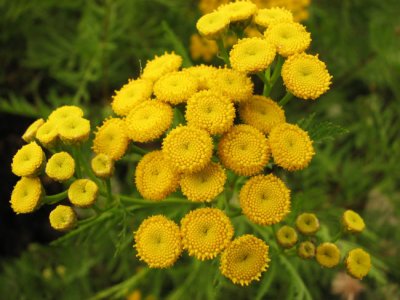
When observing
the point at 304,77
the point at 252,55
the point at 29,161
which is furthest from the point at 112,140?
the point at 304,77

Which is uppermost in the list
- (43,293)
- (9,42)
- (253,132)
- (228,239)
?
(9,42)

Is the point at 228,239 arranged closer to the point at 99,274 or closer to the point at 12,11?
the point at 99,274

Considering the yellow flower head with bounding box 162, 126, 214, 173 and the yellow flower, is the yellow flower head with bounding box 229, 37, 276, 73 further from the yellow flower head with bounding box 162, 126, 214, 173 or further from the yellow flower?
the yellow flower

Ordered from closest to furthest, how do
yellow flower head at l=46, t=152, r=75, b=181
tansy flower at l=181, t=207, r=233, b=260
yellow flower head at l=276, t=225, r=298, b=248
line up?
tansy flower at l=181, t=207, r=233, b=260
yellow flower head at l=46, t=152, r=75, b=181
yellow flower head at l=276, t=225, r=298, b=248

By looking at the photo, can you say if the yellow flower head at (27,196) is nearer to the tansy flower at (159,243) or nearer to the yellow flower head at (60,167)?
the yellow flower head at (60,167)

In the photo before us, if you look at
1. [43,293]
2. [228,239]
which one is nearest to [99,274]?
[43,293]

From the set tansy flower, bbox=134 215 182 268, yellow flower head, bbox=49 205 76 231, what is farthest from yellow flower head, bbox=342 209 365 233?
yellow flower head, bbox=49 205 76 231
